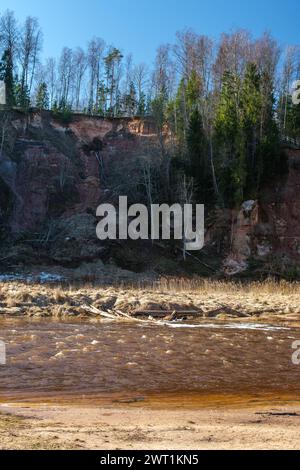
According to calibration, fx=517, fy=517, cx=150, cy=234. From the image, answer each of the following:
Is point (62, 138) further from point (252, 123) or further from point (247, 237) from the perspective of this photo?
point (247, 237)

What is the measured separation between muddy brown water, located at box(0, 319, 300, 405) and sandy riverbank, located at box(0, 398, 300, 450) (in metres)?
1.14

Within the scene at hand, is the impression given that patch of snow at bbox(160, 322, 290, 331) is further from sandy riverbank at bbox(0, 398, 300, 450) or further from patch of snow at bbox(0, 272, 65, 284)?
patch of snow at bbox(0, 272, 65, 284)

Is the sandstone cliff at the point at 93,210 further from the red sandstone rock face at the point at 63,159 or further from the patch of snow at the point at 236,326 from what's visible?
the patch of snow at the point at 236,326

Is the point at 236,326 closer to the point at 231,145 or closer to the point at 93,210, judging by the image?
the point at 93,210

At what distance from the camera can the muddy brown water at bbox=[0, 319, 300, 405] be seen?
952cm

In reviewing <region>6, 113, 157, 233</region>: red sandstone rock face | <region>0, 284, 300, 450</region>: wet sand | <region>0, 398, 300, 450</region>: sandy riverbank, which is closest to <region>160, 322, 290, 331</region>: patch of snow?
<region>0, 284, 300, 450</region>: wet sand

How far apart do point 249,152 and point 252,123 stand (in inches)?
103

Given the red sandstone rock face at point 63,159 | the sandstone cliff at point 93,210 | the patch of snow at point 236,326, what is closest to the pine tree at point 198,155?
the sandstone cliff at point 93,210

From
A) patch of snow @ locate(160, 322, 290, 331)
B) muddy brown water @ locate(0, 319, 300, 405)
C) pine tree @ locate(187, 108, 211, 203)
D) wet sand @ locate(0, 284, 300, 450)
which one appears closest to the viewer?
wet sand @ locate(0, 284, 300, 450)

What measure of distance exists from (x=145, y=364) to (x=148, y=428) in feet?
18.5

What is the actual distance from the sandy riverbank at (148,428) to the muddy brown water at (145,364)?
1.14 metres

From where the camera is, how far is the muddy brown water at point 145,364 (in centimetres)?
952

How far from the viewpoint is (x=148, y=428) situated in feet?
21.2

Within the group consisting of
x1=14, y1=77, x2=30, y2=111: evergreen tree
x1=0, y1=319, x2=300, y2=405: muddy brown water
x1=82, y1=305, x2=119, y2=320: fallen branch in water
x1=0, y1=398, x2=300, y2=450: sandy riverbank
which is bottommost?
x1=82, y1=305, x2=119, y2=320: fallen branch in water
